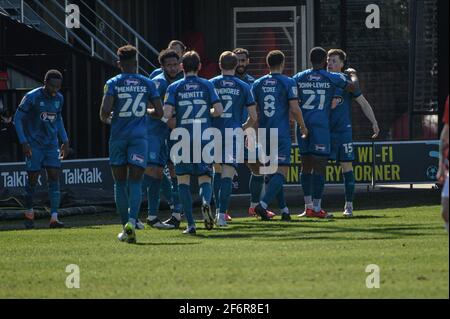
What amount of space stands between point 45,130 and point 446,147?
370 inches

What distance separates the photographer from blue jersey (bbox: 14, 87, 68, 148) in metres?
18.9

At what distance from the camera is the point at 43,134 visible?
19016mm

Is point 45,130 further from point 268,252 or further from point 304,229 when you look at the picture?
point 268,252

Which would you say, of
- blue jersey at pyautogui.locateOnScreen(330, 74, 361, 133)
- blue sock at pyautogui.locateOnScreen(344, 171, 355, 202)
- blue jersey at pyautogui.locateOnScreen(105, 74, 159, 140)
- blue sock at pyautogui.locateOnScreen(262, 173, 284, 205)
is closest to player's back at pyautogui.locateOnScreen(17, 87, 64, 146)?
blue sock at pyautogui.locateOnScreen(262, 173, 284, 205)

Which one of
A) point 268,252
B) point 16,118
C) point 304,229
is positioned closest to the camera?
point 268,252

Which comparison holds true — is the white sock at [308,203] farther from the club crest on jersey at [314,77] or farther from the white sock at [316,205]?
the club crest on jersey at [314,77]

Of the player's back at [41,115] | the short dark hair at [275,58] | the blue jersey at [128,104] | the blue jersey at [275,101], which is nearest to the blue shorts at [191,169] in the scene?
the blue jersey at [128,104]

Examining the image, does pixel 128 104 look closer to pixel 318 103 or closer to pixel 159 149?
pixel 159 149

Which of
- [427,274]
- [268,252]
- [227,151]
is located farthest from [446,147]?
[227,151]

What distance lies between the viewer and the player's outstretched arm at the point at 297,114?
701 inches

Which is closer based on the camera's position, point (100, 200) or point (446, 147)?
point (446, 147)

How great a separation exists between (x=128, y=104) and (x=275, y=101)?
3.22m

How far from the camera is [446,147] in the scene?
1059 cm

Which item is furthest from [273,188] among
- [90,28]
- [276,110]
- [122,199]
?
[90,28]
